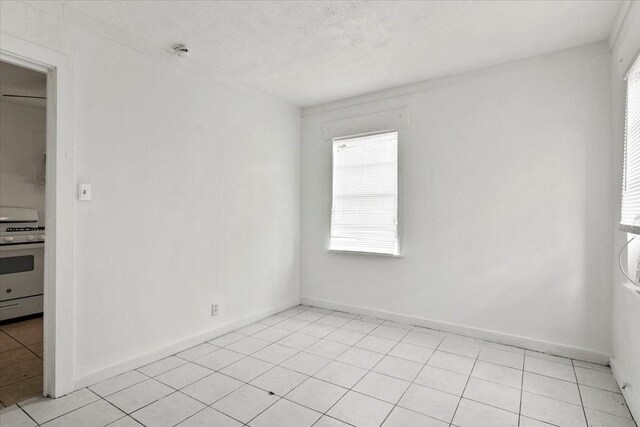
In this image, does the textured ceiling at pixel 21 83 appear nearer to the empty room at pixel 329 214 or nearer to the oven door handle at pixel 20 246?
the empty room at pixel 329 214

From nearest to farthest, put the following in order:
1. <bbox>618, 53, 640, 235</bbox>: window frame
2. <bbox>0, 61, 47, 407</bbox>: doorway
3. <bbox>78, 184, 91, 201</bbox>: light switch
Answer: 1. <bbox>618, 53, 640, 235</bbox>: window frame
2. <bbox>78, 184, 91, 201</bbox>: light switch
3. <bbox>0, 61, 47, 407</bbox>: doorway

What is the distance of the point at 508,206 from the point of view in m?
3.18

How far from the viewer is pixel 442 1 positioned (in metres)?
2.28

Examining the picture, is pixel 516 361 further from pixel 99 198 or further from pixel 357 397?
pixel 99 198

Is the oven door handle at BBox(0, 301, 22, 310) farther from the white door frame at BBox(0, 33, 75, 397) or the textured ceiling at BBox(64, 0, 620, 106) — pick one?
the textured ceiling at BBox(64, 0, 620, 106)

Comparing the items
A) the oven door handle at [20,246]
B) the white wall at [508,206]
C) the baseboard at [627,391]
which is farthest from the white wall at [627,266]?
the oven door handle at [20,246]

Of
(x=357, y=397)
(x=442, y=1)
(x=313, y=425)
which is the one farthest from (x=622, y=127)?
(x=313, y=425)

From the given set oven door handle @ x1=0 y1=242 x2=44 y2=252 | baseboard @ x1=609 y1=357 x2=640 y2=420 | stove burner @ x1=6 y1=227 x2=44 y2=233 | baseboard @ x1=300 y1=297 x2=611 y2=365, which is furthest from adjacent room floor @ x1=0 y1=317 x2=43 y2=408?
baseboard @ x1=609 y1=357 x2=640 y2=420

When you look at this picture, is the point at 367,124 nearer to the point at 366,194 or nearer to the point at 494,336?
the point at 366,194

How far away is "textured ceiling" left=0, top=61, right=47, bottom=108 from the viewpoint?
10.7 feet

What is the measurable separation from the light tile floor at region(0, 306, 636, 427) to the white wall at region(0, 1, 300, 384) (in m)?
0.37

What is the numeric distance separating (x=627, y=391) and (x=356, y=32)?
3114 mm

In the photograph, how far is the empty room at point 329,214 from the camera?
2248 millimetres

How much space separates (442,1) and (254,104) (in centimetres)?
225
